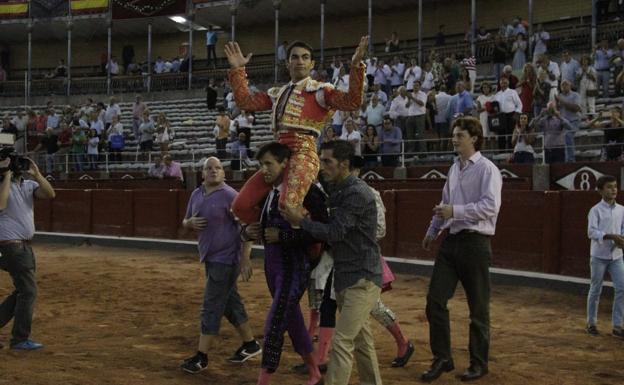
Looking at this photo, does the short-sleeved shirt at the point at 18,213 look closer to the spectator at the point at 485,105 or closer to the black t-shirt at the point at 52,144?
the spectator at the point at 485,105

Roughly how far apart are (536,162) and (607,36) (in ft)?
25.0

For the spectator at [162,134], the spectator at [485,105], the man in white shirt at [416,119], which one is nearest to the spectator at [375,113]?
the man in white shirt at [416,119]

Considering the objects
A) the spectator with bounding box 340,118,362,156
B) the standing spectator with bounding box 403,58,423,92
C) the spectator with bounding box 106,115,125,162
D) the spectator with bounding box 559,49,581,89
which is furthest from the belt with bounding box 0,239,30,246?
the spectator with bounding box 106,115,125,162

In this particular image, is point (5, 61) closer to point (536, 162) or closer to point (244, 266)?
point (536, 162)

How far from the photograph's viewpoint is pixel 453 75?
50.0ft

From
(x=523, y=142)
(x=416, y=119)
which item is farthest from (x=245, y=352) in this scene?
(x=416, y=119)

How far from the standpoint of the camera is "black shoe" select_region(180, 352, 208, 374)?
514 cm

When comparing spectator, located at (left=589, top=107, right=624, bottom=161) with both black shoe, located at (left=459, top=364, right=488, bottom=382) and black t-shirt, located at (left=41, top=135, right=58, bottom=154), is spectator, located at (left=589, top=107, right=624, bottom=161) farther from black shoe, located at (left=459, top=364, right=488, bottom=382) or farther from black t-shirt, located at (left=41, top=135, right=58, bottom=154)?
black t-shirt, located at (left=41, top=135, right=58, bottom=154)

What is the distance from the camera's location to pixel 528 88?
Answer: 12672 mm

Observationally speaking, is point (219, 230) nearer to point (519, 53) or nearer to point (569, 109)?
point (569, 109)

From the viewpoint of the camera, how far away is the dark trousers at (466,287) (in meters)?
4.98

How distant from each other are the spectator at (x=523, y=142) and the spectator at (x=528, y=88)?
2.88 ft

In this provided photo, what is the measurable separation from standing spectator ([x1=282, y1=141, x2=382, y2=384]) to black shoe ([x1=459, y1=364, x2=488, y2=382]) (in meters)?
0.92

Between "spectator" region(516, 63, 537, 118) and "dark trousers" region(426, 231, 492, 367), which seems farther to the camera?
"spectator" region(516, 63, 537, 118)
